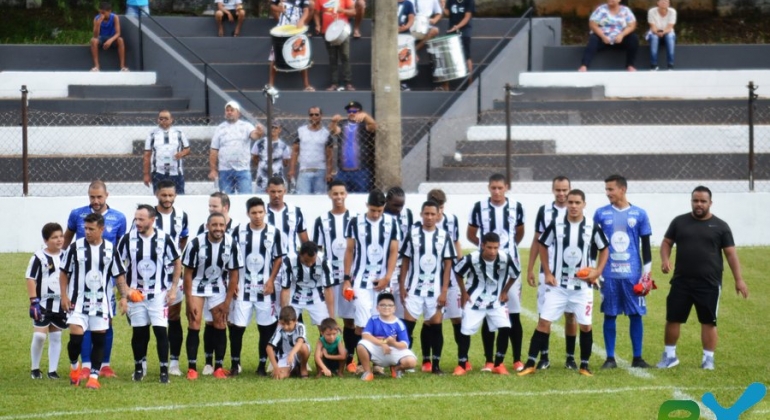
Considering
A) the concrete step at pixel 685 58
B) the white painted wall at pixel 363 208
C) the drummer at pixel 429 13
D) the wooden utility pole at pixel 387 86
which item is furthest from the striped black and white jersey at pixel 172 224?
the concrete step at pixel 685 58

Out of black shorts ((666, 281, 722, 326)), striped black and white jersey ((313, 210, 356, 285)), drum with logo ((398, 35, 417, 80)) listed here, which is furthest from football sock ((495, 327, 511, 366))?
drum with logo ((398, 35, 417, 80))

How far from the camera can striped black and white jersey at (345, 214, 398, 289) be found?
1231 cm

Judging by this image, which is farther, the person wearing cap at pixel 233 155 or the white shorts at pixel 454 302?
the person wearing cap at pixel 233 155

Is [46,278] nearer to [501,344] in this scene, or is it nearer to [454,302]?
[454,302]

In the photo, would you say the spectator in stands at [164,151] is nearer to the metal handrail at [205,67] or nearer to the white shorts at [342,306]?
the metal handrail at [205,67]

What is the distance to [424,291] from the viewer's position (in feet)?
39.7

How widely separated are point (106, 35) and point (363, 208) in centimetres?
792

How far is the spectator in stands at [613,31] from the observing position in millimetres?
23453

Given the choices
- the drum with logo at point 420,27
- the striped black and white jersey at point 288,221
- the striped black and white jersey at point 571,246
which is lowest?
the striped black and white jersey at point 571,246

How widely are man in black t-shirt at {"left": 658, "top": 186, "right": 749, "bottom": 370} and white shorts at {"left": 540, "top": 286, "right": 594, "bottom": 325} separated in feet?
2.83

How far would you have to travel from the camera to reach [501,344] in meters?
11.9

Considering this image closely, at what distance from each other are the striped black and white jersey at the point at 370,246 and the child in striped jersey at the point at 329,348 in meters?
0.73

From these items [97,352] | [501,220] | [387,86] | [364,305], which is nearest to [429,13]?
[387,86]

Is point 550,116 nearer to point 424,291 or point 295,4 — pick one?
point 295,4
